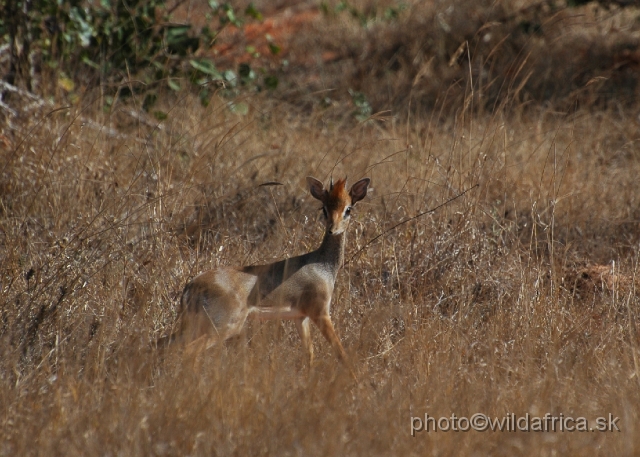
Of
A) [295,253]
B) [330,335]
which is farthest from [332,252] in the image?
[295,253]

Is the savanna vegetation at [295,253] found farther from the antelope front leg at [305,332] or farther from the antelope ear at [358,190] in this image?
the antelope ear at [358,190]

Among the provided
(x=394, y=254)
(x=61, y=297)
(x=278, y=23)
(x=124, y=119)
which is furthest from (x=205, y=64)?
(x=278, y=23)

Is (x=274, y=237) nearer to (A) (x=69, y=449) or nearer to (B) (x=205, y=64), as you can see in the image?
(B) (x=205, y=64)

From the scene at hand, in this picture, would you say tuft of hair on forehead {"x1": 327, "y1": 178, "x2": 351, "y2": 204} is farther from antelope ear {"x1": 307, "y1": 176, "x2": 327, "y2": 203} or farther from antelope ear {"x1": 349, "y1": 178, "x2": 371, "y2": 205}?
antelope ear {"x1": 349, "y1": 178, "x2": 371, "y2": 205}

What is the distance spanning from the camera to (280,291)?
4.55 m

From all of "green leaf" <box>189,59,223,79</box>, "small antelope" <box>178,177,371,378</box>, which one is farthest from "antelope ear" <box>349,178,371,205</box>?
"green leaf" <box>189,59,223,79</box>

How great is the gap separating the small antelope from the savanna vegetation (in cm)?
18

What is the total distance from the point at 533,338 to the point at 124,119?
4.39 m

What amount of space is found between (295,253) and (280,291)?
1.04 meters

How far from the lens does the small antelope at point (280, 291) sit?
14.1ft

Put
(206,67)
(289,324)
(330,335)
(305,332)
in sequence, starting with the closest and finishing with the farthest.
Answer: (330,335)
(305,332)
(289,324)
(206,67)

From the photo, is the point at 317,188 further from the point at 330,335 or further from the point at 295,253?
the point at 295,253

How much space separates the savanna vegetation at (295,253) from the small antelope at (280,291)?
0.59ft

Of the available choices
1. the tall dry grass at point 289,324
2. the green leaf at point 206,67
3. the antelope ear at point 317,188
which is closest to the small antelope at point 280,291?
the antelope ear at point 317,188
